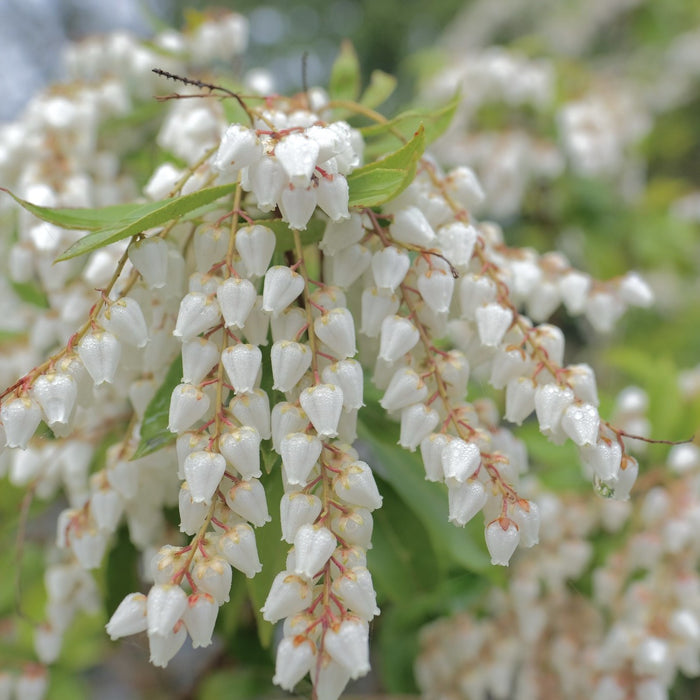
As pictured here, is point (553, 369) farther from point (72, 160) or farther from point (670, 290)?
point (670, 290)

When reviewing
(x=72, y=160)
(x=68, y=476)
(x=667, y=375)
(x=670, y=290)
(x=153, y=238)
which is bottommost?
(x=670, y=290)

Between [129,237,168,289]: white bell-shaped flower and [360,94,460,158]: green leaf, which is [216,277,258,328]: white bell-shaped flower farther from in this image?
[360,94,460,158]: green leaf

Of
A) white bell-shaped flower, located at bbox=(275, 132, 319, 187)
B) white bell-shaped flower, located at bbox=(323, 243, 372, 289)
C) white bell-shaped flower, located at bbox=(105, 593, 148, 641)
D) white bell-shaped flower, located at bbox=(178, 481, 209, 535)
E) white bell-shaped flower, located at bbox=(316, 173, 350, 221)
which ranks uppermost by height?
white bell-shaped flower, located at bbox=(275, 132, 319, 187)

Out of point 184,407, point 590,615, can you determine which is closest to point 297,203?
point 184,407

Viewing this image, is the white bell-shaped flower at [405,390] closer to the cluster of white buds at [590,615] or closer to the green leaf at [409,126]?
the green leaf at [409,126]

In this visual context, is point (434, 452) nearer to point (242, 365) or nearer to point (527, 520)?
point (527, 520)

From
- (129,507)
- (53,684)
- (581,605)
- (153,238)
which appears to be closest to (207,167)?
(153,238)

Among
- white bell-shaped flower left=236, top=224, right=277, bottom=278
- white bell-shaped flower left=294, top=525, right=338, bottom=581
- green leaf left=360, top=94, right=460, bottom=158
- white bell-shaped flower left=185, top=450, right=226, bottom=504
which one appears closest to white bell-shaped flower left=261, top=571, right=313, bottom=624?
white bell-shaped flower left=294, top=525, right=338, bottom=581
